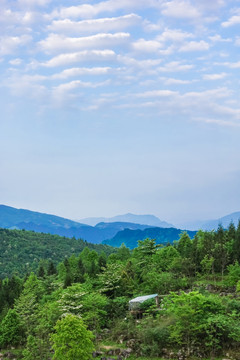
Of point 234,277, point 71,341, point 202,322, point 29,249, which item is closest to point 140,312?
point 202,322

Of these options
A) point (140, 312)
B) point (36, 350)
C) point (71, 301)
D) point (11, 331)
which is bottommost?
point (11, 331)

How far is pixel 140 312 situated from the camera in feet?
123

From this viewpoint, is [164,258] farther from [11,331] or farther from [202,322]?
[202,322]

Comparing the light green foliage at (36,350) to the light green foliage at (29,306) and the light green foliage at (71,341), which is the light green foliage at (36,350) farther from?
the light green foliage at (29,306)

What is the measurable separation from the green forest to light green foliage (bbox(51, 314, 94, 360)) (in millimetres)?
64

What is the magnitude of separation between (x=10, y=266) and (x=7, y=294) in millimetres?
72132

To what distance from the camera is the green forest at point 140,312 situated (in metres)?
27.2

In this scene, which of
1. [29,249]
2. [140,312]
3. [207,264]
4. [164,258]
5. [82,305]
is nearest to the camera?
[82,305]

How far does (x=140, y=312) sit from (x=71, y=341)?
42.6 ft

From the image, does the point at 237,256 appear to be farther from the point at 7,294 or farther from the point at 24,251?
the point at 24,251

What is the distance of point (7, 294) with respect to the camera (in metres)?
52.8

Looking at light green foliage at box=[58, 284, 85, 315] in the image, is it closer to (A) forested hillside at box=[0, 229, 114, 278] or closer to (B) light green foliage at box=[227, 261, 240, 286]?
(B) light green foliage at box=[227, 261, 240, 286]

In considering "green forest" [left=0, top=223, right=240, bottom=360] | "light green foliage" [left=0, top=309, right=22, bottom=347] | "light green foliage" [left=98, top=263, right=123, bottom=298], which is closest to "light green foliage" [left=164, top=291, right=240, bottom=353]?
"green forest" [left=0, top=223, right=240, bottom=360]

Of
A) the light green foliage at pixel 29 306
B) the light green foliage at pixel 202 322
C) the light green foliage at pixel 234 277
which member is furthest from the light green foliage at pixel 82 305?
the light green foliage at pixel 234 277
